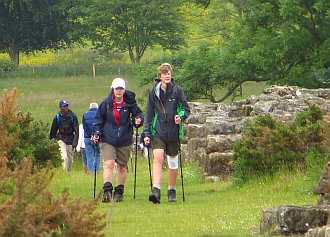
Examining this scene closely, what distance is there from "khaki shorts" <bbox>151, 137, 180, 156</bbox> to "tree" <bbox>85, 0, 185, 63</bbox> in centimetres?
7342

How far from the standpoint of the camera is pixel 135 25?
9156 cm

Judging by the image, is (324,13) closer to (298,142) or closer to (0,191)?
(298,142)

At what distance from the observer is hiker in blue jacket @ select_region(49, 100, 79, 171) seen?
25.0 m

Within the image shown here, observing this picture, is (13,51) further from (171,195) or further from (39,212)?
(39,212)

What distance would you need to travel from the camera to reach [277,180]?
669 inches

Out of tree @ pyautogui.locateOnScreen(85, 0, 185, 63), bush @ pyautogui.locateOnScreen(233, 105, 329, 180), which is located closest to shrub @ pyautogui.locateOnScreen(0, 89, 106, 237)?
bush @ pyautogui.locateOnScreen(233, 105, 329, 180)

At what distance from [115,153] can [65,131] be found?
8791mm

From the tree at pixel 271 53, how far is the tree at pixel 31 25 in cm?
4387

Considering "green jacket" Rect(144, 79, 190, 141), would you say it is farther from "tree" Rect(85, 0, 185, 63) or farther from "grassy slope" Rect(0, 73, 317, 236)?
"tree" Rect(85, 0, 185, 63)

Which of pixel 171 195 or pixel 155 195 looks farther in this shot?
pixel 171 195

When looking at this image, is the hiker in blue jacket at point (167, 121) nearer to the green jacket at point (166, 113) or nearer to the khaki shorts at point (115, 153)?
the green jacket at point (166, 113)

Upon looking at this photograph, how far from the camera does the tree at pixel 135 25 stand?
90.4 metres

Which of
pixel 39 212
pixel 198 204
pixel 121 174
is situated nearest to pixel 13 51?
pixel 121 174

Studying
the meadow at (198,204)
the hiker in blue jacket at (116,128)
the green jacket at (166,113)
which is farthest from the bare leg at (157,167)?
the hiker in blue jacket at (116,128)
